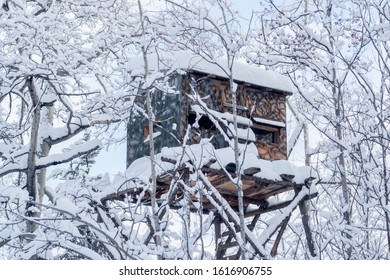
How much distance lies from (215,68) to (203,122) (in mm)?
789

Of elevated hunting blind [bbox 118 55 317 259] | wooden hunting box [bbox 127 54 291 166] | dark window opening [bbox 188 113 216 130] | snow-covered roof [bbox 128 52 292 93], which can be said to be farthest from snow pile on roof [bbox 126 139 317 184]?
snow-covered roof [bbox 128 52 292 93]

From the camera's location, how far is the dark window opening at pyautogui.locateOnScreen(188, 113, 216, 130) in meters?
9.83

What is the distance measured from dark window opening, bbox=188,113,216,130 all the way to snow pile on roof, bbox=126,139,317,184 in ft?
2.28

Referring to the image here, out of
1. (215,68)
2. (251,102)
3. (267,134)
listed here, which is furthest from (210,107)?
(267,134)

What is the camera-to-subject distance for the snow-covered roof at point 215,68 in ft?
31.4

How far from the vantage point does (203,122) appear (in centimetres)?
1009

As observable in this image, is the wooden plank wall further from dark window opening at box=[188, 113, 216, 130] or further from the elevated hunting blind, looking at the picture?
dark window opening at box=[188, 113, 216, 130]

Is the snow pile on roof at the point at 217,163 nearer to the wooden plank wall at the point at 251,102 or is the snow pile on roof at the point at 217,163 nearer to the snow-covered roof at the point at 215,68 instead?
the wooden plank wall at the point at 251,102

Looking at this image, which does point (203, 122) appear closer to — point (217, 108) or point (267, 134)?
point (217, 108)

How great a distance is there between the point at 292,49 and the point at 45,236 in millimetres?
3025

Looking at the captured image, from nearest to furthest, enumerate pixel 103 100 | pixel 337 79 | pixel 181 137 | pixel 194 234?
pixel 337 79 < pixel 194 234 < pixel 181 137 < pixel 103 100

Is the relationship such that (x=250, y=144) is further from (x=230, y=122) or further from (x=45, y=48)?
(x=45, y=48)

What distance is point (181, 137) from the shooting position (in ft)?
30.9
